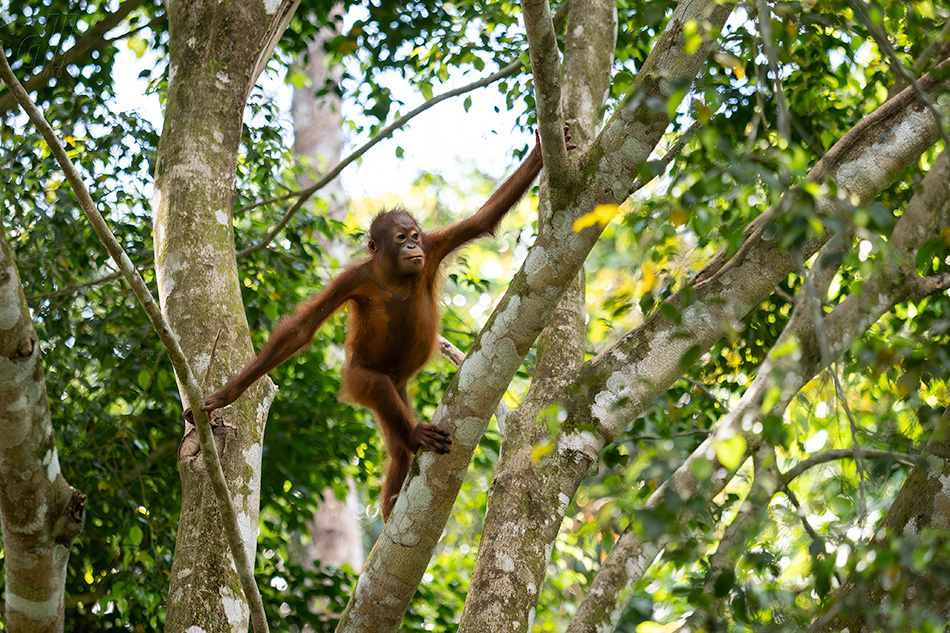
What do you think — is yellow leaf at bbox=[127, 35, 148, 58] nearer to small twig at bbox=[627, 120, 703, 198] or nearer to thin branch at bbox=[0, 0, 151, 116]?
thin branch at bbox=[0, 0, 151, 116]

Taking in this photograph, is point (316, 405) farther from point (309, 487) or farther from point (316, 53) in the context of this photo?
point (316, 53)

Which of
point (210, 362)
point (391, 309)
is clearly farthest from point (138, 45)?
point (210, 362)

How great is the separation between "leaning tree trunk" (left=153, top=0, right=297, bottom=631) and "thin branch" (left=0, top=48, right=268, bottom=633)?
0.47 metres

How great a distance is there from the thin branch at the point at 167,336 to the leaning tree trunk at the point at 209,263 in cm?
47

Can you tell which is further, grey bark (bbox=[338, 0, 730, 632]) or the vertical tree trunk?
the vertical tree trunk

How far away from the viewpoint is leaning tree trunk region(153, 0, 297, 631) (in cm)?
348

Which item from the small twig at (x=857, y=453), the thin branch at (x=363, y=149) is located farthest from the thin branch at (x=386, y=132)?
the small twig at (x=857, y=453)

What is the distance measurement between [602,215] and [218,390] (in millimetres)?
2330

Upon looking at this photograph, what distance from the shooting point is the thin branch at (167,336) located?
9.76ft

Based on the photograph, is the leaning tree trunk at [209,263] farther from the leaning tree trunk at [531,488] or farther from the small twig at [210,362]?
the leaning tree trunk at [531,488]

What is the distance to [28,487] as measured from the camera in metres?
3.61

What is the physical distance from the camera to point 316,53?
17969mm

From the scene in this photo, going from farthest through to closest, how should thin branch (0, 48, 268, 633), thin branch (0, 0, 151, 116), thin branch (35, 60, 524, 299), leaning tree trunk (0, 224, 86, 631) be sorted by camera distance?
thin branch (35, 60, 524, 299) → thin branch (0, 0, 151, 116) → leaning tree trunk (0, 224, 86, 631) → thin branch (0, 48, 268, 633)

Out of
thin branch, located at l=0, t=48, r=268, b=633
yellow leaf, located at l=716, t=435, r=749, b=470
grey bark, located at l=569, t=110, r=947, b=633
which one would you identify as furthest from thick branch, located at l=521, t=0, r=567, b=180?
yellow leaf, located at l=716, t=435, r=749, b=470
